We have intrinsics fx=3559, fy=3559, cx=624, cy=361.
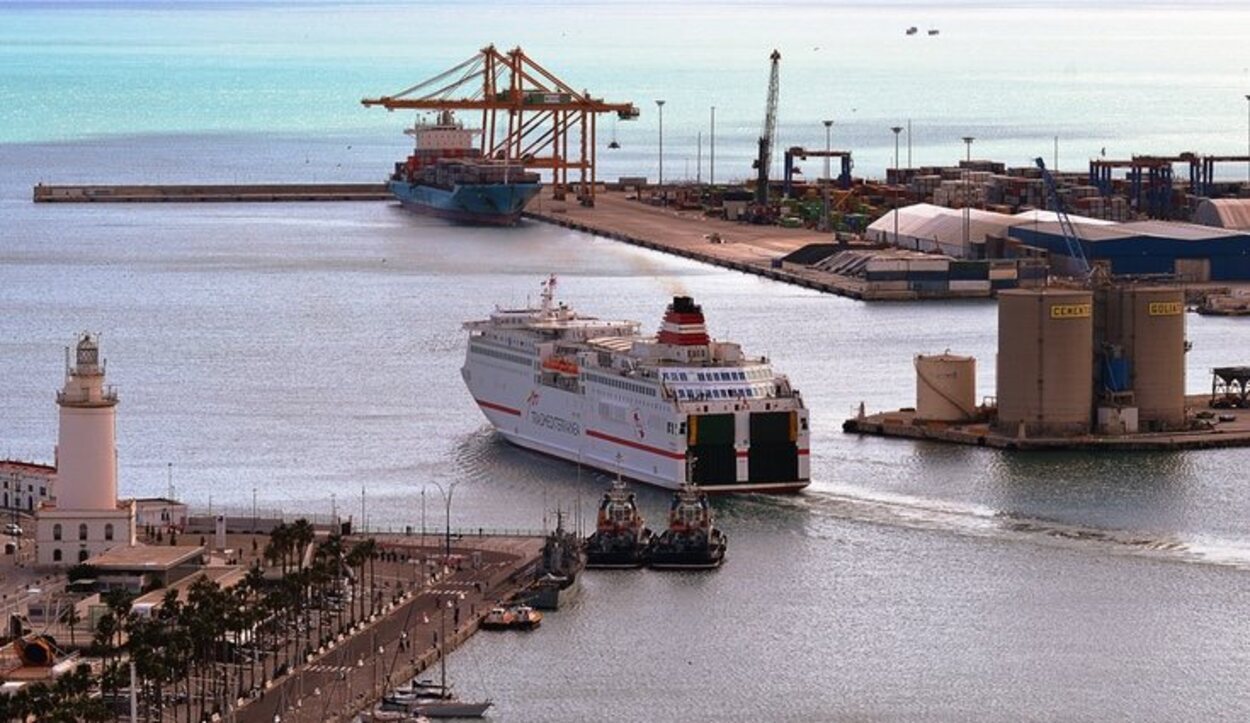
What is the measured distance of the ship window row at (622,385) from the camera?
36875mm

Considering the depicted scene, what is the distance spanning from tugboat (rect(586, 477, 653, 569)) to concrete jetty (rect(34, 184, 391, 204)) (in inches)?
2082

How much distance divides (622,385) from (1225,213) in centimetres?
3156

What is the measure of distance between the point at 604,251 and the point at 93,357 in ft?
127

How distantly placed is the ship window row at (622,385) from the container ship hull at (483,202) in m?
41.0

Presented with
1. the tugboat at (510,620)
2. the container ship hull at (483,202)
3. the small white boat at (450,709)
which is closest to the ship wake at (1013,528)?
the tugboat at (510,620)

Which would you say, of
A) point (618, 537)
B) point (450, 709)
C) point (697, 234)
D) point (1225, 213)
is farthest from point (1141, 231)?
point (450, 709)

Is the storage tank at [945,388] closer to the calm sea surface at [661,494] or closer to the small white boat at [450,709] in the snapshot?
the calm sea surface at [661,494]

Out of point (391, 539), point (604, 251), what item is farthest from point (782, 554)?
point (604, 251)

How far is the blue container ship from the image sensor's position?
79.4 meters

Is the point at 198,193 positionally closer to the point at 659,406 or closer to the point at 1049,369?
Result: the point at 1049,369

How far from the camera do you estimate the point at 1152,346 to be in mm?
40844

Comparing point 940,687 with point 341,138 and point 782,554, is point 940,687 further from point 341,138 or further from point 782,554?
point 341,138

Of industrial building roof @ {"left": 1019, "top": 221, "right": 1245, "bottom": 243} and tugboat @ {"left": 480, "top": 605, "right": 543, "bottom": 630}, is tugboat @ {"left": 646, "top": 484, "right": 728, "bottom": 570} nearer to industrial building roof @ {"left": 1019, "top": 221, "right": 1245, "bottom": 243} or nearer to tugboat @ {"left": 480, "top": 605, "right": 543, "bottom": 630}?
tugboat @ {"left": 480, "top": 605, "right": 543, "bottom": 630}

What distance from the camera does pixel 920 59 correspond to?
7840 inches
